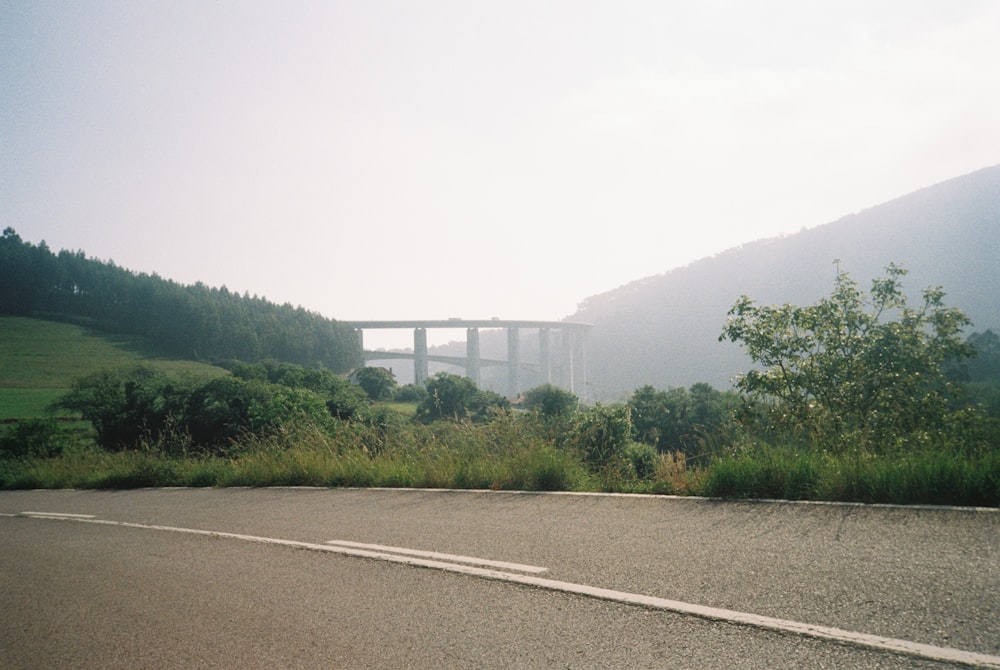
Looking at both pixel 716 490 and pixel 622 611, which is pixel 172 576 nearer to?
pixel 622 611

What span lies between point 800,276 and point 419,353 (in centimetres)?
7764

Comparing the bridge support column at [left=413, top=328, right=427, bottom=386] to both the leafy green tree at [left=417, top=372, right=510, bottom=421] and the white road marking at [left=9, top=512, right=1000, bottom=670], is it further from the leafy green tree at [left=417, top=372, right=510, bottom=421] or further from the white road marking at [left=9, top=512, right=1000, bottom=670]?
the white road marking at [left=9, top=512, right=1000, bottom=670]

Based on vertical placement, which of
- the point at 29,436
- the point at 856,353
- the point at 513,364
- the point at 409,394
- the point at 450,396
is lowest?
the point at 409,394

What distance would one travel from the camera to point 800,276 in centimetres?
11856

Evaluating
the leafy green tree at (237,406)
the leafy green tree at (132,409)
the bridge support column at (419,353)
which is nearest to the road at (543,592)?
the leafy green tree at (237,406)

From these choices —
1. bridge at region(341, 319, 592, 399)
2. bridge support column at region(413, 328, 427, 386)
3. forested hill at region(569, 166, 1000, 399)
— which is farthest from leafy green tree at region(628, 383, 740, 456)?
bridge support column at region(413, 328, 427, 386)

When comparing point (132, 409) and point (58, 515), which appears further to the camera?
point (132, 409)

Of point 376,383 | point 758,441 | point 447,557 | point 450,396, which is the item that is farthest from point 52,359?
point 758,441

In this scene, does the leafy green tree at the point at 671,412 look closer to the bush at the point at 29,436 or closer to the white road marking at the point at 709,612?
the bush at the point at 29,436

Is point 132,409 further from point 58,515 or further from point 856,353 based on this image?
point 856,353

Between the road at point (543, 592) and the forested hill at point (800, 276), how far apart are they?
9379 cm

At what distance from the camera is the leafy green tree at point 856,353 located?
10.9 metres

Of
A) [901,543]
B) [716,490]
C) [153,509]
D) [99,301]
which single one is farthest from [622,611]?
[99,301]

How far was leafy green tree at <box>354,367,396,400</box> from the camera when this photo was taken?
82.8m
